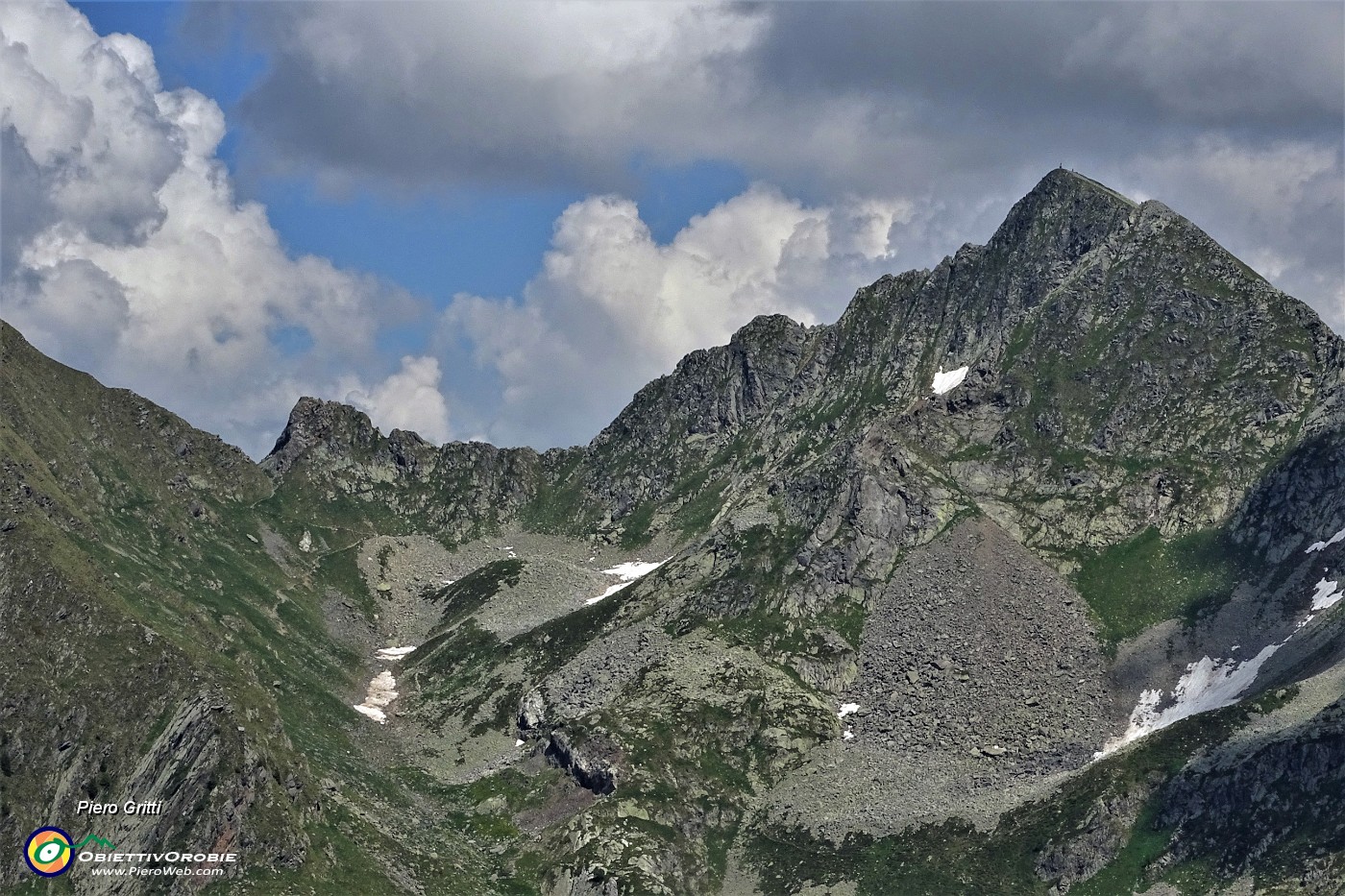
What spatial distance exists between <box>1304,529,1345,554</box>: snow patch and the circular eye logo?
164m

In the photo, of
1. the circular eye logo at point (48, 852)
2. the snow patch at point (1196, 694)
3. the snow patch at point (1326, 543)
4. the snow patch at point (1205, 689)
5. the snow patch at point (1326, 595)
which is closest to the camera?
the circular eye logo at point (48, 852)

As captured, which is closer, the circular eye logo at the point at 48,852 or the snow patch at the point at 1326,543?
the circular eye logo at the point at 48,852

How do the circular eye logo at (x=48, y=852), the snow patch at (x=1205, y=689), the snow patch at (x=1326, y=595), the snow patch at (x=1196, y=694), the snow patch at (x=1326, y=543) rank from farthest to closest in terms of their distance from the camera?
the snow patch at (x=1326, y=543) < the snow patch at (x=1326, y=595) < the snow patch at (x=1205, y=689) < the snow patch at (x=1196, y=694) < the circular eye logo at (x=48, y=852)

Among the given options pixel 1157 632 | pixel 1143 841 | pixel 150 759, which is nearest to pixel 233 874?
pixel 150 759

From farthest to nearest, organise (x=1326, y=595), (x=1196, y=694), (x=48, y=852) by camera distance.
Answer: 1. (x=1326, y=595)
2. (x=1196, y=694)
3. (x=48, y=852)

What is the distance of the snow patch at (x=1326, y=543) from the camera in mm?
192625

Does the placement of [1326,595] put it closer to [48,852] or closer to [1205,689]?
[1205,689]

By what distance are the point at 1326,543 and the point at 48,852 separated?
167675mm

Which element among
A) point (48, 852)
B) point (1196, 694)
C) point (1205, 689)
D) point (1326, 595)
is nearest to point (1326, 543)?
point (1326, 595)

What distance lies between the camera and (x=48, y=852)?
487ft

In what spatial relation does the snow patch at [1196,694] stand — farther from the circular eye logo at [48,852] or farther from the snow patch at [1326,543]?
the circular eye logo at [48,852]

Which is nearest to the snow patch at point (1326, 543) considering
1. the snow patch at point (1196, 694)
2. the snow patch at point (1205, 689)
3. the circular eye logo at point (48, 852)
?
the snow patch at point (1205, 689)

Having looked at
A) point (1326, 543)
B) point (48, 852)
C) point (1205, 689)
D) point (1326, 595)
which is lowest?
point (48, 852)

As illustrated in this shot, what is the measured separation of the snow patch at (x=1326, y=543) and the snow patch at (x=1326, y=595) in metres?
8.13
